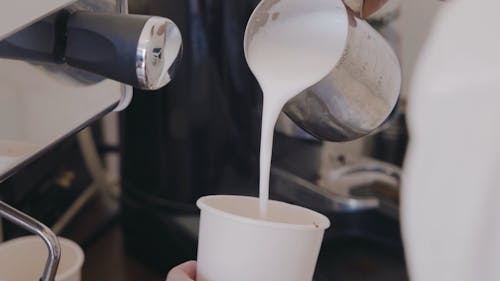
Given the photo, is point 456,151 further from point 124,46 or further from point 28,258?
point 28,258

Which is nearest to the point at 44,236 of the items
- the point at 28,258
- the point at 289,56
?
the point at 28,258

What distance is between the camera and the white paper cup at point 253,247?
355 millimetres

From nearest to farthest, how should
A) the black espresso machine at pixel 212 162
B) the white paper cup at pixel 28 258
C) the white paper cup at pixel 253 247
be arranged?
the white paper cup at pixel 253 247
the white paper cup at pixel 28 258
the black espresso machine at pixel 212 162

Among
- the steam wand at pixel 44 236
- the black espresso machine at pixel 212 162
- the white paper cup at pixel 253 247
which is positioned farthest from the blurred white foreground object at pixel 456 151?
the black espresso machine at pixel 212 162

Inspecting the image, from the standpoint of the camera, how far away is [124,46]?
12.1 inches

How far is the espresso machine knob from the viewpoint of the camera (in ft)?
1.00

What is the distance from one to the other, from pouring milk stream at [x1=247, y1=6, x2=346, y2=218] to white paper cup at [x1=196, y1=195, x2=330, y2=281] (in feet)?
0.27

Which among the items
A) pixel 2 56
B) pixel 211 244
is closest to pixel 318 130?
pixel 211 244

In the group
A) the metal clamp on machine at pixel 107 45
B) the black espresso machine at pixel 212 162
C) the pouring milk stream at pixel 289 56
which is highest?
the metal clamp on machine at pixel 107 45

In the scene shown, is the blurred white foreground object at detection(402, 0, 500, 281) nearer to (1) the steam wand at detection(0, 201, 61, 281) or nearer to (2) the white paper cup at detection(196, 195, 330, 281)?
(2) the white paper cup at detection(196, 195, 330, 281)

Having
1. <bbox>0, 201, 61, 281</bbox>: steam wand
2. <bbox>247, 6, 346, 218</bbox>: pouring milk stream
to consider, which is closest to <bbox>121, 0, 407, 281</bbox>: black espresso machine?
<bbox>247, 6, 346, 218</bbox>: pouring milk stream

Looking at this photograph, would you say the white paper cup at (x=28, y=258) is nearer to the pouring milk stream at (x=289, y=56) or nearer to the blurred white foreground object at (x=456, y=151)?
the pouring milk stream at (x=289, y=56)

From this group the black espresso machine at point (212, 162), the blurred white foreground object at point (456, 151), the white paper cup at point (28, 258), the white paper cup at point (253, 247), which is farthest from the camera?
the black espresso machine at point (212, 162)

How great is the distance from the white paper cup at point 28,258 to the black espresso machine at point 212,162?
196mm
